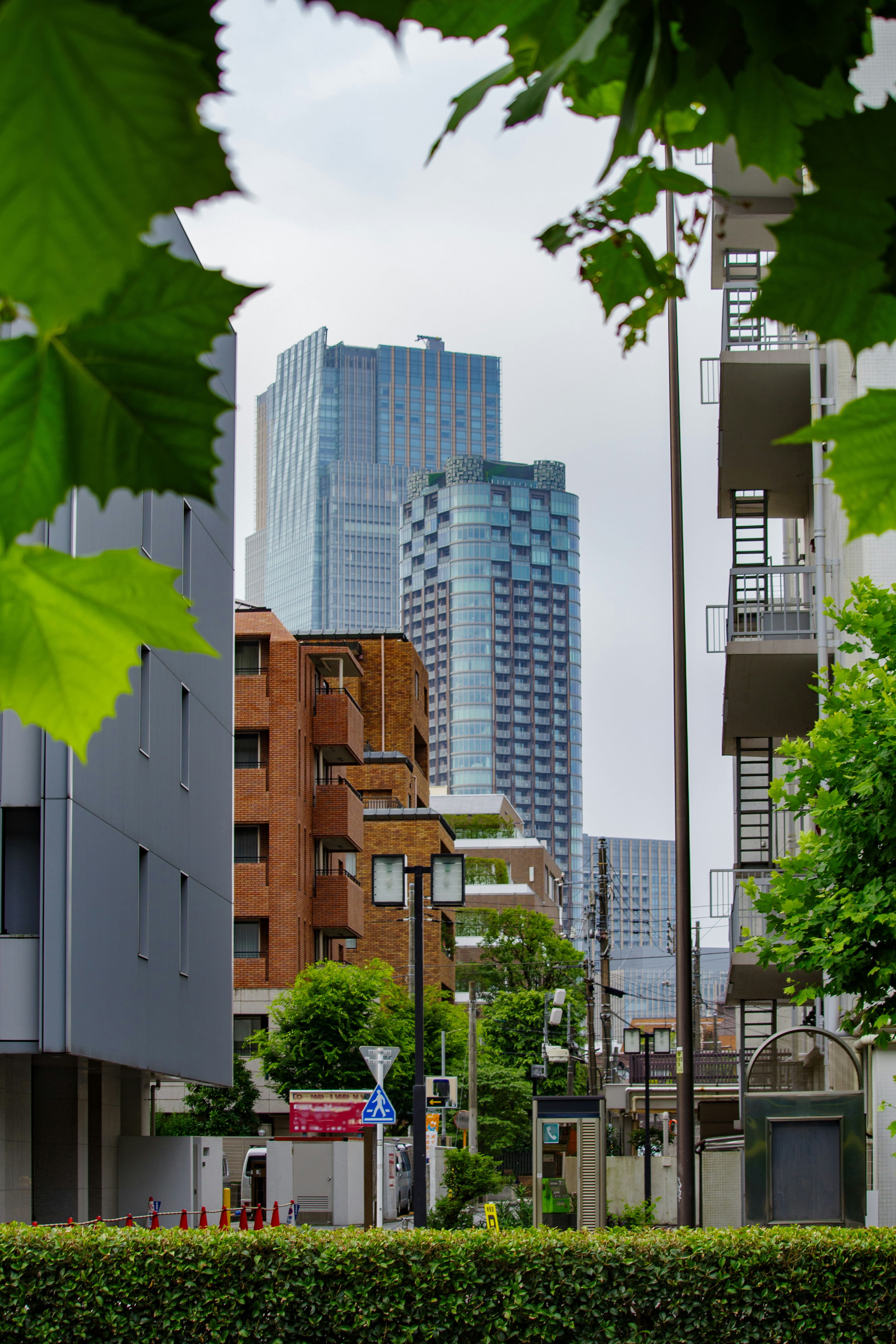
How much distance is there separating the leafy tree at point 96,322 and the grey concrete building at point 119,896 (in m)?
11.8

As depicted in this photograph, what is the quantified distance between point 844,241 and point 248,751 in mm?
49296

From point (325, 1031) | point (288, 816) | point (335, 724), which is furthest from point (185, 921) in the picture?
point (335, 724)

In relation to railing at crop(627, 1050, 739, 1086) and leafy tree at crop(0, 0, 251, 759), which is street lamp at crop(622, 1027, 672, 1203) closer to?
railing at crop(627, 1050, 739, 1086)

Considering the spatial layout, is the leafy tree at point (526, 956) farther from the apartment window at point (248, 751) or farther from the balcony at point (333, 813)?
the apartment window at point (248, 751)

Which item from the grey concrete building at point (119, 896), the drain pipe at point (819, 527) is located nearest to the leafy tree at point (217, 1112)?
the grey concrete building at point (119, 896)

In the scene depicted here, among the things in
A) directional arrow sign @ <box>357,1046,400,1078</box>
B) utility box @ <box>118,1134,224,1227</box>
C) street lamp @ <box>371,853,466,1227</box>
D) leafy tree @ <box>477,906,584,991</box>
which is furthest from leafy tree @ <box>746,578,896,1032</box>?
leafy tree @ <box>477,906,584,991</box>

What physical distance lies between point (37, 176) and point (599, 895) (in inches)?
1891

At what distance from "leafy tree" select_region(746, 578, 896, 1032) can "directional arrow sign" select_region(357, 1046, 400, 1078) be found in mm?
9019

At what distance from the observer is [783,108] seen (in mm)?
1170

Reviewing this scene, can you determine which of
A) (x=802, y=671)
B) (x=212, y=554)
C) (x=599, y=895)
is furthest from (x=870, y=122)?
(x=599, y=895)

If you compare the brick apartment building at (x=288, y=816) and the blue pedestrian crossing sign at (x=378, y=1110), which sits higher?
the brick apartment building at (x=288, y=816)

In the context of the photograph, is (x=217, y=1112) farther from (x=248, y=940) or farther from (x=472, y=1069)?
(x=472, y=1069)

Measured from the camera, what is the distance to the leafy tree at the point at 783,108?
3.35 ft

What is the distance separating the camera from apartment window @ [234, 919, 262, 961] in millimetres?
47781
